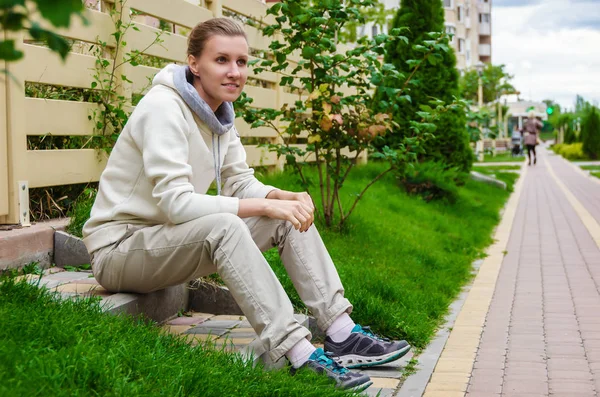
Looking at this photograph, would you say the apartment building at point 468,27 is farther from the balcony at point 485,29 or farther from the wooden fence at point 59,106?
the wooden fence at point 59,106

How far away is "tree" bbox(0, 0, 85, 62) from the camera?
1.18m

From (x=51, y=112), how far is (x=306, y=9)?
2338 millimetres

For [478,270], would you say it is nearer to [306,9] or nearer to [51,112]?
[306,9]

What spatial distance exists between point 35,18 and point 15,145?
3.73 meters

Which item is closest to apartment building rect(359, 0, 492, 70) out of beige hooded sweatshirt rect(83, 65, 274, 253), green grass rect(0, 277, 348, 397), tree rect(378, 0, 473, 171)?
tree rect(378, 0, 473, 171)

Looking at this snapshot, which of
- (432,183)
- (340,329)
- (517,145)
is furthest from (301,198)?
(517,145)

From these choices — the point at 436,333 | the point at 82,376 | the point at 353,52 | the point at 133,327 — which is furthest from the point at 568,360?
the point at 353,52

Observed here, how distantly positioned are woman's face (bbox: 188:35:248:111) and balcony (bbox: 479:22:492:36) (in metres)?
81.6

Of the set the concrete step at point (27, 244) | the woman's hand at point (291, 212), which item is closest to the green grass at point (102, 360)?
the woman's hand at point (291, 212)

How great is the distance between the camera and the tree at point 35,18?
1183 mm

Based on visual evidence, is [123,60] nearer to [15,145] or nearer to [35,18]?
[15,145]

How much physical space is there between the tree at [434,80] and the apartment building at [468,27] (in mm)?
37548

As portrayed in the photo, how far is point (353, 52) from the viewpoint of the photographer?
6.64 metres

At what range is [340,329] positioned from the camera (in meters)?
3.88
